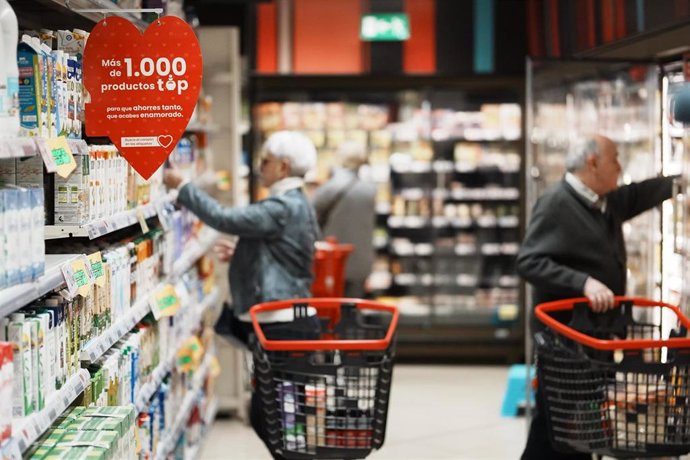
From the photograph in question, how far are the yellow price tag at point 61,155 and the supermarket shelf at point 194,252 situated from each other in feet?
6.94

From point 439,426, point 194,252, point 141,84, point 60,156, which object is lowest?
point 439,426

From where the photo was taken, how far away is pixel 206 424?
6.79 metres

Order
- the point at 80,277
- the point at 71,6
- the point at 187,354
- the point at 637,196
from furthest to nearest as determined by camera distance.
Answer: the point at 187,354, the point at 637,196, the point at 71,6, the point at 80,277

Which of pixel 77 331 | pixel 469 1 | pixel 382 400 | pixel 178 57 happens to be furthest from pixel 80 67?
pixel 469 1

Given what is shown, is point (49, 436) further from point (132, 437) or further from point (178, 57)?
point (178, 57)

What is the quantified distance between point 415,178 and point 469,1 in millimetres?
1696

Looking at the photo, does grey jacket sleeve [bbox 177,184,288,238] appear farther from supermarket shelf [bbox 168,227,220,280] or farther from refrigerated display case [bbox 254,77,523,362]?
refrigerated display case [bbox 254,77,523,362]

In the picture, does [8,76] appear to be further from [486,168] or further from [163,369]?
[486,168]

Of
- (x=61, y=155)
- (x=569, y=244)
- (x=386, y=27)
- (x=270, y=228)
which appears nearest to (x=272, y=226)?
(x=270, y=228)

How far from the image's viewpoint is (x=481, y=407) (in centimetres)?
795

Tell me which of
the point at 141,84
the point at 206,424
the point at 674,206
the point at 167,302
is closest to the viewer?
the point at 141,84

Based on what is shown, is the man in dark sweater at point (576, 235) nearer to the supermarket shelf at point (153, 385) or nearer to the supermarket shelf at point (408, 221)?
the supermarket shelf at point (153, 385)

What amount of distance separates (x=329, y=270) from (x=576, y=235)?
321 cm

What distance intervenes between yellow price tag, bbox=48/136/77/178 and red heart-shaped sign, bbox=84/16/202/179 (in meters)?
0.41
